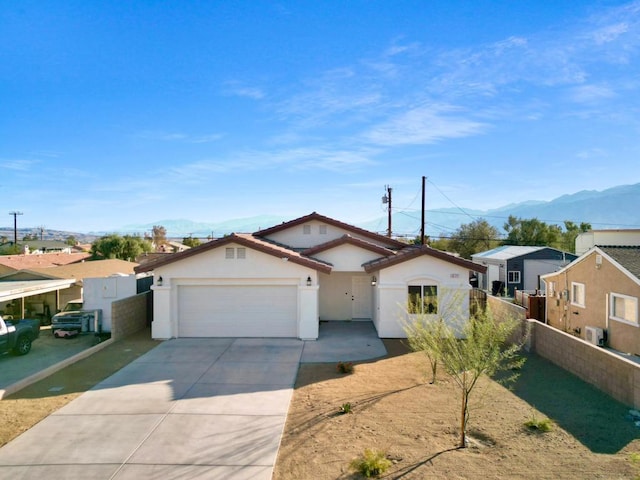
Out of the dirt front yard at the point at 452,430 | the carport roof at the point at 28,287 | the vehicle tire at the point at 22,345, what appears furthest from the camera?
the carport roof at the point at 28,287

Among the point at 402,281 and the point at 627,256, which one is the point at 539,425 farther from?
the point at 627,256


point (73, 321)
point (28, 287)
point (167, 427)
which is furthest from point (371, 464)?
point (28, 287)

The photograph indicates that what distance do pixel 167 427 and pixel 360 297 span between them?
12760 millimetres

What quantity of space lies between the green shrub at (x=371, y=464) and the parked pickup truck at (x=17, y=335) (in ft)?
42.8

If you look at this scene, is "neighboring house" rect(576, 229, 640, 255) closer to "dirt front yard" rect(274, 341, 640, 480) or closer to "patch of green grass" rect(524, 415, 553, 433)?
"dirt front yard" rect(274, 341, 640, 480)

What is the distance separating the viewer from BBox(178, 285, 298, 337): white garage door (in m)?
16.6

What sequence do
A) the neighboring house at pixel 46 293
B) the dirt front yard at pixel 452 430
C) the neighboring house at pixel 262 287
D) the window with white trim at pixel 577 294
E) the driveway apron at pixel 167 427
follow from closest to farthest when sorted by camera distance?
the dirt front yard at pixel 452 430, the driveway apron at pixel 167 427, the neighboring house at pixel 262 287, the window with white trim at pixel 577 294, the neighboring house at pixel 46 293

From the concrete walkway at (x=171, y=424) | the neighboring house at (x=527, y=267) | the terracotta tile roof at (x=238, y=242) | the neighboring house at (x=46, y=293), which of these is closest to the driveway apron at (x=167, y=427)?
the concrete walkway at (x=171, y=424)

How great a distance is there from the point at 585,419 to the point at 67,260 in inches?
1512

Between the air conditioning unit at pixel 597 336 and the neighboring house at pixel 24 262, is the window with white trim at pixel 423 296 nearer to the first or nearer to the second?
the air conditioning unit at pixel 597 336

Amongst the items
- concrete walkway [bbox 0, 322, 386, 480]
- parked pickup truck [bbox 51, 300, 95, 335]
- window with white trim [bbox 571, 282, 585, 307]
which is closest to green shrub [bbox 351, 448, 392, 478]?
concrete walkway [bbox 0, 322, 386, 480]

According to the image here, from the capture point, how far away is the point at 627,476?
6.44m

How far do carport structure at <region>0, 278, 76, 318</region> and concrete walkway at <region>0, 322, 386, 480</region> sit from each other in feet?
24.8

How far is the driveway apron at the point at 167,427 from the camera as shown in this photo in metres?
6.96
